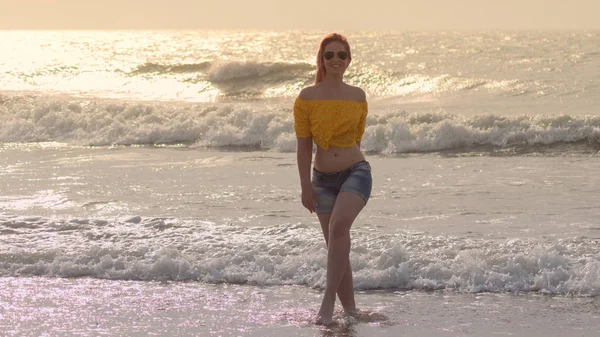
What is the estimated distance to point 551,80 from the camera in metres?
25.7

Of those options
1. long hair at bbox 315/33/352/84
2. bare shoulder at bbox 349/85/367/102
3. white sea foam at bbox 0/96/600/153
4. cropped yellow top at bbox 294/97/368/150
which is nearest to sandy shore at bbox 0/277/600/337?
cropped yellow top at bbox 294/97/368/150

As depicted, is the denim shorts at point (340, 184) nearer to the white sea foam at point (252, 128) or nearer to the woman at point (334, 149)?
the woman at point (334, 149)

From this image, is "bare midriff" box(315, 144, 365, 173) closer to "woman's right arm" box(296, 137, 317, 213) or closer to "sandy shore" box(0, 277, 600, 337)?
"woman's right arm" box(296, 137, 317, 213)

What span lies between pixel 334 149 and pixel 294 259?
81.4 inches

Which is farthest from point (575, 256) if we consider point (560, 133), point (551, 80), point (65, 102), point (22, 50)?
point (22, 50)

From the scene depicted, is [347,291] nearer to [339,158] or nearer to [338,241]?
[338,241]

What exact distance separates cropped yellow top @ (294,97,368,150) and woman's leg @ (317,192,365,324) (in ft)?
1.08

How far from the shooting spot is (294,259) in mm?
7508

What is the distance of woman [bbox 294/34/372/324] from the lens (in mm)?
5559

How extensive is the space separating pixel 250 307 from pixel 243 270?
958 mm

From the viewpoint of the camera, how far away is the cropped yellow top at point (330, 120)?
557cm

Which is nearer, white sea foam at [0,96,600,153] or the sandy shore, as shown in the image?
the sandy shore

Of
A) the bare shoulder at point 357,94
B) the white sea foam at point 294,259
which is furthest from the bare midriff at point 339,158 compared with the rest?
the white sea foam at point 294,259

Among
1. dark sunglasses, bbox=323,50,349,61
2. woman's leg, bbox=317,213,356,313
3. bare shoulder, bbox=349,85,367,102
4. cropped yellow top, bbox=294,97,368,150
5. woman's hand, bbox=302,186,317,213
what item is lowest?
woman's leg, bbox=317,213,356,313
